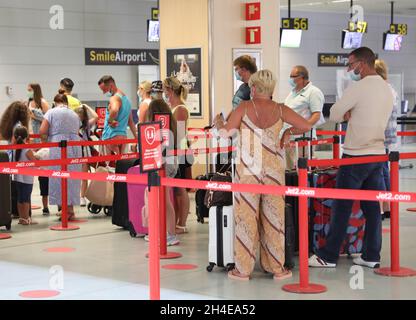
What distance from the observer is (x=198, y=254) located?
22.7ft

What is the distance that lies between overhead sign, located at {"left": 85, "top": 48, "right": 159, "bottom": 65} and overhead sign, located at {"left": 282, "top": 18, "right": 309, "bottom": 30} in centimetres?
344

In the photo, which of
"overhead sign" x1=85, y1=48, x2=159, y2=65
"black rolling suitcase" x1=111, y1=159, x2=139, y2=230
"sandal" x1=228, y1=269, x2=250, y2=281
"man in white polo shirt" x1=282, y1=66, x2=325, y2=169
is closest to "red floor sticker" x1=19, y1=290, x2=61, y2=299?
"sandal" x1=228, y1=269, x2=250, y2=281

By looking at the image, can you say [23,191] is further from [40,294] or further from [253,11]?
[253,11]

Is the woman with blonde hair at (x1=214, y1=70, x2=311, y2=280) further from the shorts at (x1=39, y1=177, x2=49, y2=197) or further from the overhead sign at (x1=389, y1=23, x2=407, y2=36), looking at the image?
the overhead sign at (x1=389, y1=23, x2=407, y2=36)

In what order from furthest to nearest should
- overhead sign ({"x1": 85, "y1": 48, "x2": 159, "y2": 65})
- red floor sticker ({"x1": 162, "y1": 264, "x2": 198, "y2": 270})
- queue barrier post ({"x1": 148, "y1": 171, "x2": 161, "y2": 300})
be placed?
overhead sign ({"x1": 85, "y1": 48, "x2": 159, "y2": 65}) < red floor sticker ({"x1": 162, "y1": 264, "x2": 198, "y2": 270}) < queue barrier post ({"x1": 148, "y1": 171, "x2": 161, "y2": 300})

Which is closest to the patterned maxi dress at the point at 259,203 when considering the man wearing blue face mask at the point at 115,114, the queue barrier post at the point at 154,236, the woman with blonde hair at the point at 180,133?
the queue barrier post at the point at 154,236

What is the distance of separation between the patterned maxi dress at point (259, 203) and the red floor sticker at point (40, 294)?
1334 millimetres

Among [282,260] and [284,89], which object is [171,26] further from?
[284,89]

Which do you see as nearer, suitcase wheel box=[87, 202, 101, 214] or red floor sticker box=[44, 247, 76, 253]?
red floor sticker box=[44, 247, 76, 253]

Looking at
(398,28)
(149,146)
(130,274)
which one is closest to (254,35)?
(130,274)

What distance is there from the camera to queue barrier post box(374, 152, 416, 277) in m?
5.90

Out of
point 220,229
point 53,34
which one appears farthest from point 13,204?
point 53,34

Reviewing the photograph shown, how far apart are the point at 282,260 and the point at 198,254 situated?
1.20 metres

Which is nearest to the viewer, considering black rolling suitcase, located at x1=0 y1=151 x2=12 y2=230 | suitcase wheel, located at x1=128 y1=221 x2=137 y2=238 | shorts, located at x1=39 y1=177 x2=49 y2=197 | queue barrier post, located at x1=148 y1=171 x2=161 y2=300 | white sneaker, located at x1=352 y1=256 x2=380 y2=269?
queue barrier post, located at x1=148 y1=171 x2=161 y2=300
